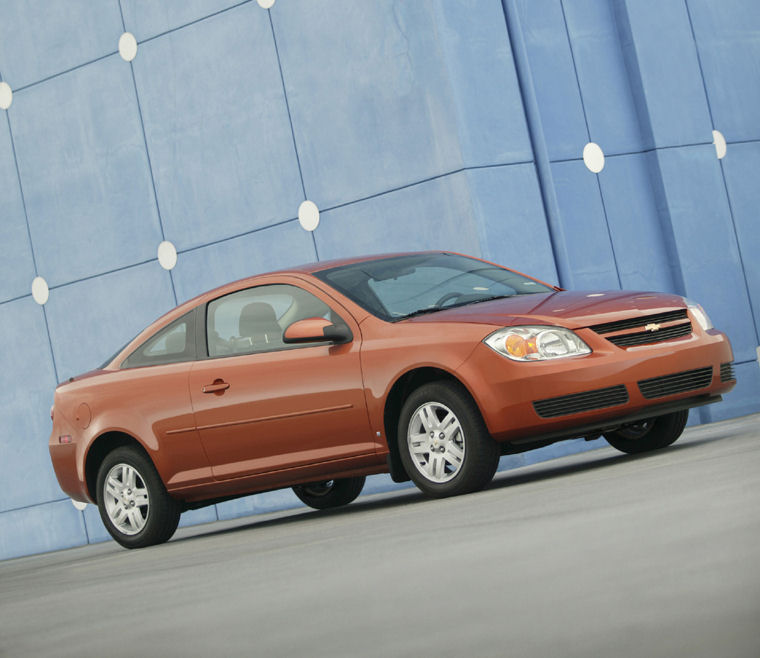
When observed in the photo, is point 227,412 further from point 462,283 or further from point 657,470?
point 657,470

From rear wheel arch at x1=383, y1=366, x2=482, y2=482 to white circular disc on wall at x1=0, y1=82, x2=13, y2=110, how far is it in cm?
933

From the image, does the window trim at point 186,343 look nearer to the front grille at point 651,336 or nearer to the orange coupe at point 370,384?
the orange coupe at point 370,384

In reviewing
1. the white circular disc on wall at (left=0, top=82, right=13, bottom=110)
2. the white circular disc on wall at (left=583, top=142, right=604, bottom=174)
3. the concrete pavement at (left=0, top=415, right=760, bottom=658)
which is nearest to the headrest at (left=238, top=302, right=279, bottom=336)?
the concrete pavement at (left=0, top=415, right=760, bottom=658)

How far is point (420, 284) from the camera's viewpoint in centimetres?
748

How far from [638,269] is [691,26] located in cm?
278

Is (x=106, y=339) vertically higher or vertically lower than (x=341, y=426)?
higher

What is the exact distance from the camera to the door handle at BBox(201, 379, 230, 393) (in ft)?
24.6

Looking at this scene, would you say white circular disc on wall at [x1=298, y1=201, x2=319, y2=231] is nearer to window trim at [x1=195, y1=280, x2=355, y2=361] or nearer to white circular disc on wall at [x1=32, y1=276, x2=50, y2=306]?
white circular disc on wall at [x1=32, y1=276, x2=50, y2=306]

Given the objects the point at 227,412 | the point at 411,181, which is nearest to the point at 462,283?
the point at 227,412

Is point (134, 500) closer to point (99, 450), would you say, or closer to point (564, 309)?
point (99, 450)

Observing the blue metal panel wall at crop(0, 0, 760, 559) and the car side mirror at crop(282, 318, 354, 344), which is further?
the blue metal panel wall at crop(0, 0, 760, 559)

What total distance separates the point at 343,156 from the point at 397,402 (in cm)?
524

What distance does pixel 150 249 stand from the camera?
13156mm

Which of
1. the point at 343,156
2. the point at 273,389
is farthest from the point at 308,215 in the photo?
the point at 273,389
